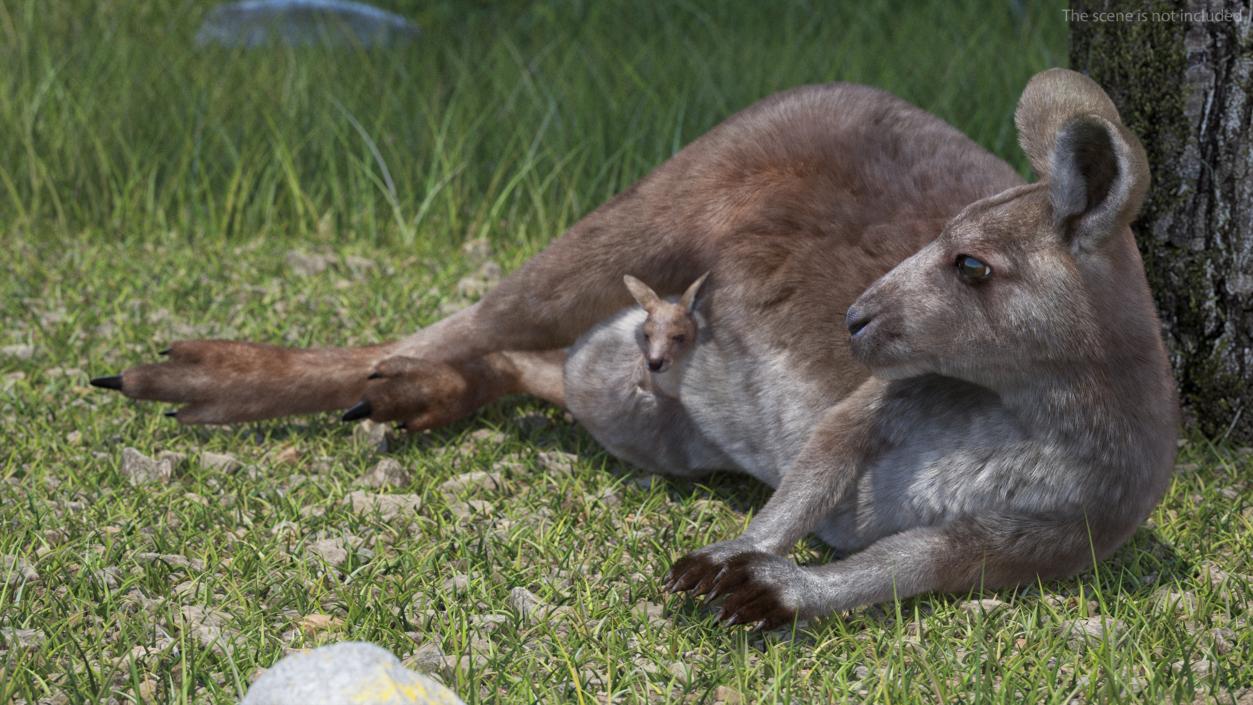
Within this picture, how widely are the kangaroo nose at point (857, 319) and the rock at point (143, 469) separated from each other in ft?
7.08

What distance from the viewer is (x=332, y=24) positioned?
8773 millimetres

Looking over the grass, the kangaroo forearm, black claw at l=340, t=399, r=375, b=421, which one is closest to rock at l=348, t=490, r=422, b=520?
the grass

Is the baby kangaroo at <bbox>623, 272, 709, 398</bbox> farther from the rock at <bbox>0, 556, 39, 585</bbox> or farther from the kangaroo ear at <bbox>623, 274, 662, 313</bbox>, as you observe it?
the rock at <bbox>0, 556, 39, 585</bbox>

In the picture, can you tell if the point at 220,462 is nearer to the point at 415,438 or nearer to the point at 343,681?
the point at 415,438

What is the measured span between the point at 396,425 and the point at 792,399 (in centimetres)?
135

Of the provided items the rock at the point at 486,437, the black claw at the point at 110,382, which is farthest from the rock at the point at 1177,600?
the black claw at the point at 110,382

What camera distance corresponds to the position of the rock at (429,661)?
314 centimetres

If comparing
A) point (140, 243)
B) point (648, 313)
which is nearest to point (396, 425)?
point (648, 313)

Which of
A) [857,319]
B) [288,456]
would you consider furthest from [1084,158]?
[288,456]

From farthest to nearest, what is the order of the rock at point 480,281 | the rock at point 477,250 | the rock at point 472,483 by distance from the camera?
the rock at point 477,250
the rock at point 480,281
the rock at point 472,483

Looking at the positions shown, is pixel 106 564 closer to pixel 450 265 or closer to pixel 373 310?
pixel 373 310

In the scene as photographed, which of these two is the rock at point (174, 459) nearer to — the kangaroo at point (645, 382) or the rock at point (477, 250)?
the kangaroo at point (645, 382)

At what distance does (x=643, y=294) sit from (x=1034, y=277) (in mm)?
1372

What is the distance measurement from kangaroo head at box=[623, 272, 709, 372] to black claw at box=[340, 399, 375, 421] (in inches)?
35.2
